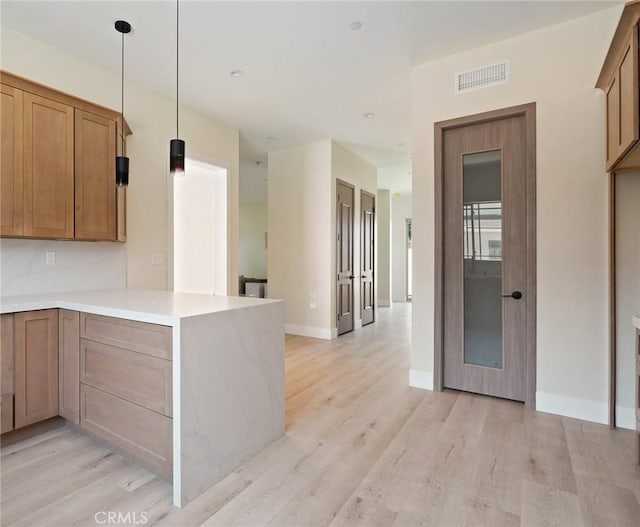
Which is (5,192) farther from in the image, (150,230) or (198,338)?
(198,338)

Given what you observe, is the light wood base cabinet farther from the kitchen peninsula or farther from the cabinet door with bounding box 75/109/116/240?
the cabinet door with bounding box 75/109/116/240

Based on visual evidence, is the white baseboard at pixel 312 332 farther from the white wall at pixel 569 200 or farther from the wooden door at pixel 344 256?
the white wall at pixel 569 200

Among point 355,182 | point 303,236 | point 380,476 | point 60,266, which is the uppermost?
point 355,182

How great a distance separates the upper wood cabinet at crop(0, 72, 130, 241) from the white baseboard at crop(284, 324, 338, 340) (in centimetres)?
312

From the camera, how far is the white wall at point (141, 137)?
9.52ft

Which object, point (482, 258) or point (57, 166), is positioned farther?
point (482, 258)

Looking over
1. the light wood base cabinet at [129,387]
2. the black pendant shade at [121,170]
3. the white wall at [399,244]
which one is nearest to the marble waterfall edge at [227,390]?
the light wood base cabinet at [129,387]

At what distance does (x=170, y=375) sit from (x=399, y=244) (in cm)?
905

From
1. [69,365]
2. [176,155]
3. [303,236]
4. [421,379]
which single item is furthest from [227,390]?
[303,236]

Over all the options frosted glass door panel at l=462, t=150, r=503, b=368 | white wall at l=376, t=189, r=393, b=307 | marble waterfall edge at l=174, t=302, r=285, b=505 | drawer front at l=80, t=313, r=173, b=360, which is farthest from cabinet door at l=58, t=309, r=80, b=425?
white wall at l=376, t=189, r=393, b=307

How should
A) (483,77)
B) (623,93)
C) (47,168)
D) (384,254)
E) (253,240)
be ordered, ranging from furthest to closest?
(253,240), (384,254), (483,77), (47,168), (623,93)

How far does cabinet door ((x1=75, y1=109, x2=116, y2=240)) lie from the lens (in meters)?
2.77

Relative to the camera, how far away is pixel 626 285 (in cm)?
248

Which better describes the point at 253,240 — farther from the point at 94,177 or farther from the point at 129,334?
the point at 129,334
